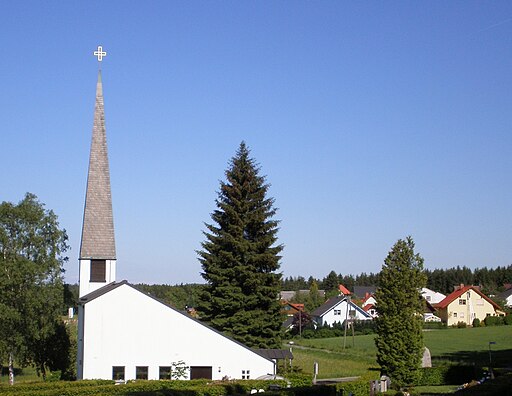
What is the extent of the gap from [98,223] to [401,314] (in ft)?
59.2

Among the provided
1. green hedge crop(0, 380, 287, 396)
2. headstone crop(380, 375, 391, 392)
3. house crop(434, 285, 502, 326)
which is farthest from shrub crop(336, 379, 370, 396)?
house crop(434, 285, 502, 326)

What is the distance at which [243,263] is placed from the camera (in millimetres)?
49031

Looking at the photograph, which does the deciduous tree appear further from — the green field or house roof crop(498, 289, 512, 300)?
house roof crop(498, 289, 512, 300)

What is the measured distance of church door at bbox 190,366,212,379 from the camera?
123 ft

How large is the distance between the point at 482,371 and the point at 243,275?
16.5m

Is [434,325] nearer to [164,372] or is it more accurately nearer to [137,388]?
[164,372]

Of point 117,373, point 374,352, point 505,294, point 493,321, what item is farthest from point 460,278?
point 117,373

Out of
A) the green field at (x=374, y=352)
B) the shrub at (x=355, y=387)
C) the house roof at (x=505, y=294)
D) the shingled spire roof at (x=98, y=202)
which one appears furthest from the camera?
the house roof at (x=505, y=294)

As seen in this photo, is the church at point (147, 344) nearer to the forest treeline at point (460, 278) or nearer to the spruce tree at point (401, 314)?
the spruce tree at point (401, 314)

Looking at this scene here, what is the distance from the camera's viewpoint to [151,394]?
26.9 meters

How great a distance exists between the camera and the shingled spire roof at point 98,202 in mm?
40344

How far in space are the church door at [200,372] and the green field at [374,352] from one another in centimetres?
884

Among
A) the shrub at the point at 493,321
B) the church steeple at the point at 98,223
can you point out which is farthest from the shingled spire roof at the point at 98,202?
the shrub at the point at 493,321

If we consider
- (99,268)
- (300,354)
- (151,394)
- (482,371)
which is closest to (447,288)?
(300,354)
